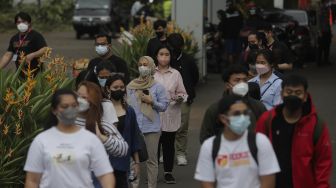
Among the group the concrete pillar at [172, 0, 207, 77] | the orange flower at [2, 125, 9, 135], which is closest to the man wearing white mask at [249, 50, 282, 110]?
the orange flower at [2, 125, 9, 135]

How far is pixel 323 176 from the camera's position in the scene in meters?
7.15

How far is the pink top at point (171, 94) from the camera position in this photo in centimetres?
1180

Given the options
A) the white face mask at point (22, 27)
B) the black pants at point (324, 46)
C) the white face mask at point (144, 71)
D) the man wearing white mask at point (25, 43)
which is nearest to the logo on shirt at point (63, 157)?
the white face mask at point (144, 71)

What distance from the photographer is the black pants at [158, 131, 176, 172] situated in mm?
11797

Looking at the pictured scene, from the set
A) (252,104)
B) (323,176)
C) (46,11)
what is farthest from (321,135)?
(46,11)

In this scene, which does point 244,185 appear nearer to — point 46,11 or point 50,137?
point 50,137

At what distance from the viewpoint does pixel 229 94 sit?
7.36m

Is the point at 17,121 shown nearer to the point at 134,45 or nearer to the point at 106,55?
the point at 106,55

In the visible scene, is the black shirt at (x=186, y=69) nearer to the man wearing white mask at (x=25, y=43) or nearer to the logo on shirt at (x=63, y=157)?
the man wearing white mask at (x=25, y=43)

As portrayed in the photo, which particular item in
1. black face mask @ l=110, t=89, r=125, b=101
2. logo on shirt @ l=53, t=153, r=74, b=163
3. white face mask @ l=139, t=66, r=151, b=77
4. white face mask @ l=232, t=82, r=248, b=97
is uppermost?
white face mask @ l=232, t=82, r=248, b=97

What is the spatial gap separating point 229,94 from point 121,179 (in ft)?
5.76

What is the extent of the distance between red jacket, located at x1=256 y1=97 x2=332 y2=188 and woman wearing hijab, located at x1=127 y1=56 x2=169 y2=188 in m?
3.74

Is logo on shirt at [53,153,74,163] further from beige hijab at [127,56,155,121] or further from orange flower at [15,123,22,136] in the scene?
beige hijab at [127,56,155,121]

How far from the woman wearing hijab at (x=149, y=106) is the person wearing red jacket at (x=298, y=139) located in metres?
3.74
